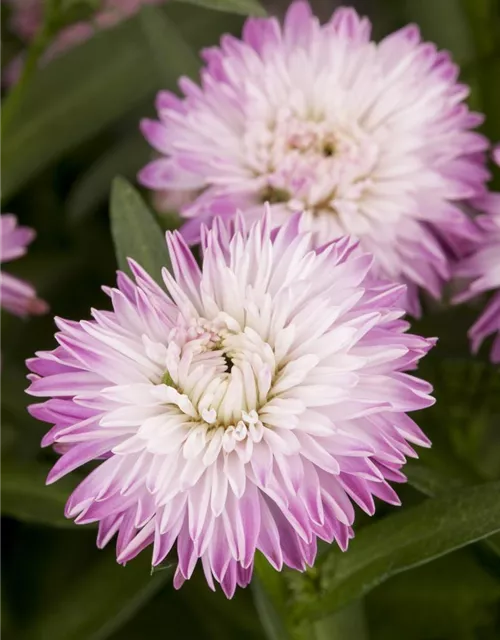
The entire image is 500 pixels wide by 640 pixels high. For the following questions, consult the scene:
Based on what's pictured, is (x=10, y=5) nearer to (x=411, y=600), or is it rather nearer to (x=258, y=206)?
(x=258, y=206)

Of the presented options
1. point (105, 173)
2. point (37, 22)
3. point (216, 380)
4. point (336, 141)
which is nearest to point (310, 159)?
point (336, 141)

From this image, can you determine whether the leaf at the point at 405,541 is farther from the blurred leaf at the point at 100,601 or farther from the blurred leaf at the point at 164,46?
the blurred leaf at the point at 164,46

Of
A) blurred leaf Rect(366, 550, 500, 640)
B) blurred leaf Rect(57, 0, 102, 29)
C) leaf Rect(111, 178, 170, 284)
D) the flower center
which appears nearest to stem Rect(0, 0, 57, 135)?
blurred leaf Rect(57, 0, 102, 29)

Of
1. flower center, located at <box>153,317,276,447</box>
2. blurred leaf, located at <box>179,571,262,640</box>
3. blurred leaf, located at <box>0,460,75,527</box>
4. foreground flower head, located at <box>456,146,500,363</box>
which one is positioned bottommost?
blurred leaf, located at <box>179,571,262,640</box>

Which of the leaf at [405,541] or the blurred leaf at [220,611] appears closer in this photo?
the leaf at [405,541]

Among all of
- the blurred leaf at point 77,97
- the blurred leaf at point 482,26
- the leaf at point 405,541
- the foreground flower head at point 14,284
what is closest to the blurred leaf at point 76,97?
the blurred leaf at point 77,97

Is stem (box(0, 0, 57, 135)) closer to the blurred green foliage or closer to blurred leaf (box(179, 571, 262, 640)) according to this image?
the blurred green foliage
